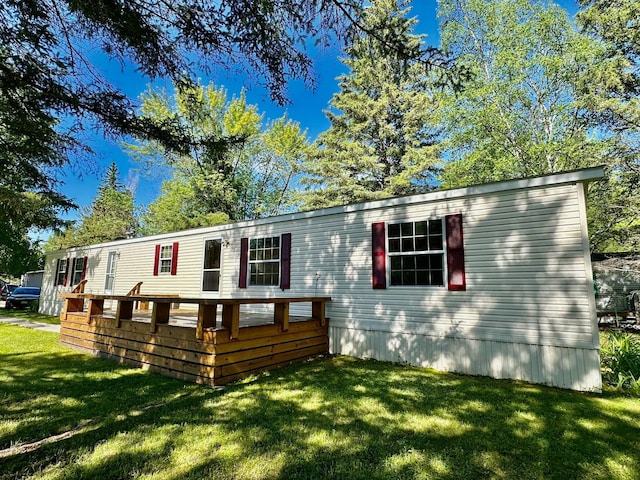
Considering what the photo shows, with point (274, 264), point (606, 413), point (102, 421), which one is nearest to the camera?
point (102, 421)

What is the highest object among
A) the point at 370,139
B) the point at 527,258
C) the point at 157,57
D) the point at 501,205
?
the point at 370,139

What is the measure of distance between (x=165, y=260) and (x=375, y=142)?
1286cm

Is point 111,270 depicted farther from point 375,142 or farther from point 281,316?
point 375,142

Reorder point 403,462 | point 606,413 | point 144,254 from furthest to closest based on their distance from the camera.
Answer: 1. point 144,254
2. point 606,413
3. point 403,462

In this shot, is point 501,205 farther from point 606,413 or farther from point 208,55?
point 208,55

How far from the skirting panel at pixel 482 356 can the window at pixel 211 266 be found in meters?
4.15

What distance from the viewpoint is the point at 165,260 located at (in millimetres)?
10562

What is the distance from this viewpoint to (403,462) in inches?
102

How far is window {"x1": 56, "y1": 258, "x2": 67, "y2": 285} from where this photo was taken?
14102 millimetres

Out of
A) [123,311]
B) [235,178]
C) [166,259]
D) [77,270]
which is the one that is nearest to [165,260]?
[166,259]

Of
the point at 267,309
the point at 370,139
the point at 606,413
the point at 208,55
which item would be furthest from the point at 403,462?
the point at 370,139

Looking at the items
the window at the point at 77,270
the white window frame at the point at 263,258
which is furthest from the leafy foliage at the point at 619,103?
the window at the point at 77,270

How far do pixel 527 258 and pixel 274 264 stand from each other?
523 cm

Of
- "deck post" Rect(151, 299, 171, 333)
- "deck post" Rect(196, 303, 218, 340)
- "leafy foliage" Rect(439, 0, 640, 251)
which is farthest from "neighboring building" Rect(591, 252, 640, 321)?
"deck post" Rect(151, 299, 171, 333)
